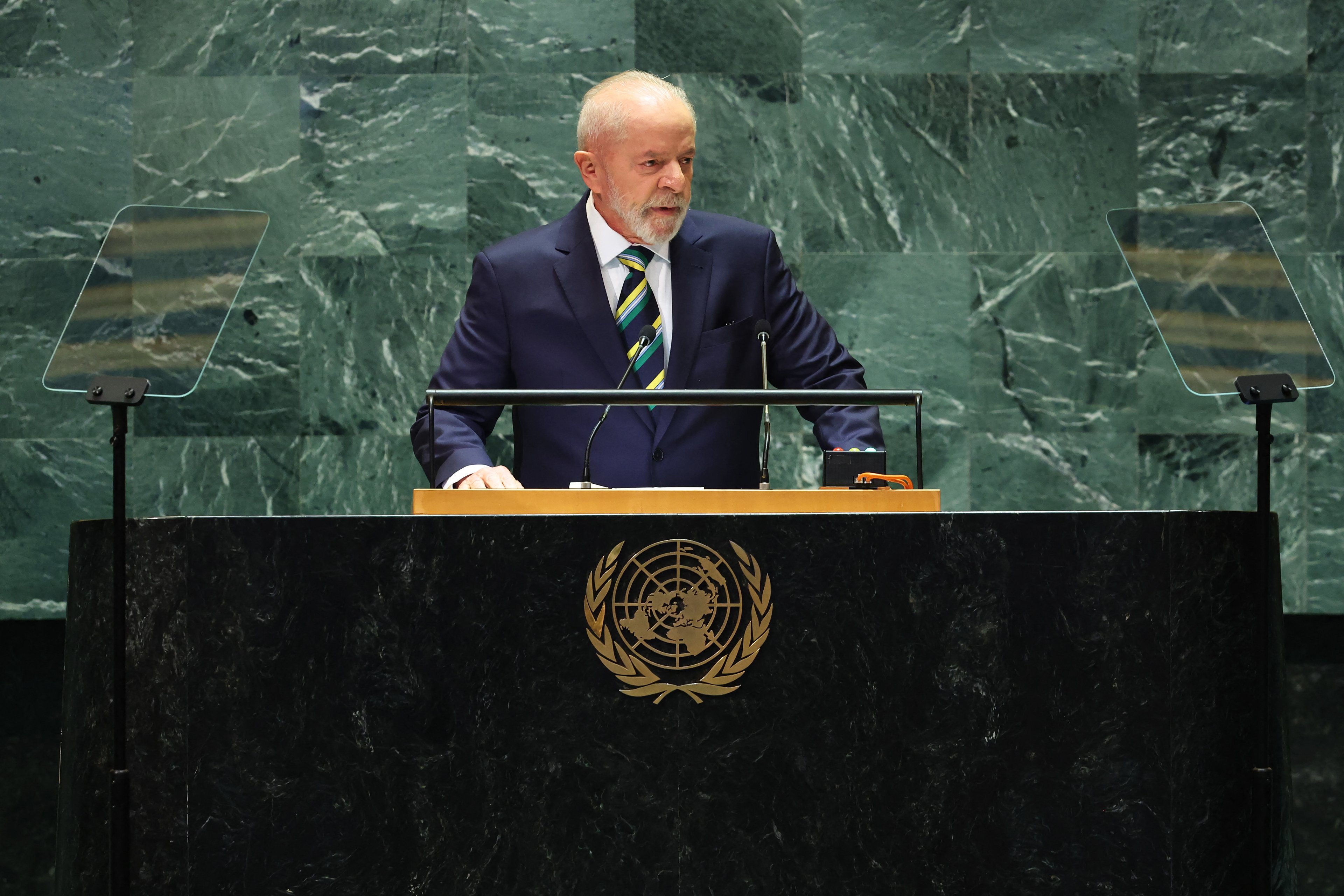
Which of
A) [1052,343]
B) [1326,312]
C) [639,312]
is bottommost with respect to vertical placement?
[639,312]

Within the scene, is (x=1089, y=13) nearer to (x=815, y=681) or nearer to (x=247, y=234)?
(x=247, y=234)

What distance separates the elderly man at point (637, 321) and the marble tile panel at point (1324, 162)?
7.68ft

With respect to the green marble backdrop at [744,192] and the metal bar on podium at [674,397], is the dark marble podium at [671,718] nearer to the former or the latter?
the metal bar on podium at [674,397]

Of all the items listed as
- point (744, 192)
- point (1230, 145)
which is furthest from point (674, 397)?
point (1230, 145)

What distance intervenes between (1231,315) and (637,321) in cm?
131

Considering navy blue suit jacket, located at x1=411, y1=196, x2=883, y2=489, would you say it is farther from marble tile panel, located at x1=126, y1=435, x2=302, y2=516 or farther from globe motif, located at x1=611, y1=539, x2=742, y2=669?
marble tile panel, located at x1=126, y1=435, x2=302, y2=516

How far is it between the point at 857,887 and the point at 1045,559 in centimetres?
58

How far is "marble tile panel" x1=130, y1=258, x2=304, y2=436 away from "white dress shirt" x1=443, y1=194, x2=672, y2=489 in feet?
5.68

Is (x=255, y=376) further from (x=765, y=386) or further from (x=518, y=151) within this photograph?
(x=765, y=386)

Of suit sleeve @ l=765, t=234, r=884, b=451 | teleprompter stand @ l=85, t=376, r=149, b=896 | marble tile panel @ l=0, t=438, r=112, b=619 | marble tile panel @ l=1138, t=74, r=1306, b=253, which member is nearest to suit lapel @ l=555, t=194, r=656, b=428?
suit sleeve @ l=765, t=234, r=884, b=451

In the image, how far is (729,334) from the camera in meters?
3.12

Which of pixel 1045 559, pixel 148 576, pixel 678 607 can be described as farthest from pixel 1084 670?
pixel 148 576

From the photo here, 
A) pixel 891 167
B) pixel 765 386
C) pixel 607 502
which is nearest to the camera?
pixel 607 502

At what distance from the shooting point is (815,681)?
2.05 metres
